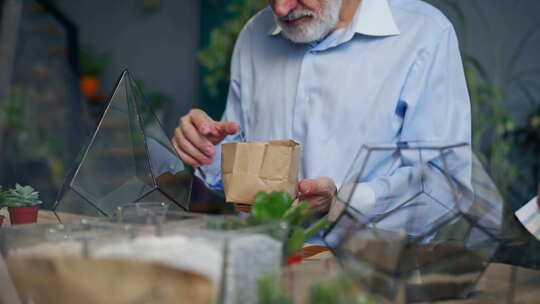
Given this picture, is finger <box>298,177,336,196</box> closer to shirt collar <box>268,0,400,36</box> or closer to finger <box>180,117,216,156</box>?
finger <box>180,117,216,156</box>

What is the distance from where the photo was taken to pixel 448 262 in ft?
2.93

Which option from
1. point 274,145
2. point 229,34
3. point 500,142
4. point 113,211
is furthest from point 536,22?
point 113,211

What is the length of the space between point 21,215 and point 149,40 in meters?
4.28

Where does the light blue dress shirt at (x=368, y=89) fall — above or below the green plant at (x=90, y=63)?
above

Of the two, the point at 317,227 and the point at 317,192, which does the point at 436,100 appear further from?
the point at 317,227

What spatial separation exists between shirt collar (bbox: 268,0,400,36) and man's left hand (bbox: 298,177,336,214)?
0.57m

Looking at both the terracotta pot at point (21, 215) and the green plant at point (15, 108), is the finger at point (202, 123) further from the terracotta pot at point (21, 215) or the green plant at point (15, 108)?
the green plant at point (15, 108)

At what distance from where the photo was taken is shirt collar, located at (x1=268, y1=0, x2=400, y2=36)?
64.1 inches

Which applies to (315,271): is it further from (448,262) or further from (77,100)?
(77,100)

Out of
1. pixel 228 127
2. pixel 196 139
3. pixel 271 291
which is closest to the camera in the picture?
pixel 271 291

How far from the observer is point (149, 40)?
5.38m

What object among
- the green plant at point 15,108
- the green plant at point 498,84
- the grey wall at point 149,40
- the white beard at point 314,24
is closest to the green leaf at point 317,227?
the white beard at point 314,24

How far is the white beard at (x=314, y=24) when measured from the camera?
5.20 ft

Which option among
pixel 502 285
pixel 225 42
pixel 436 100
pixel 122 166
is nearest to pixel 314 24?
pixel 436 100
